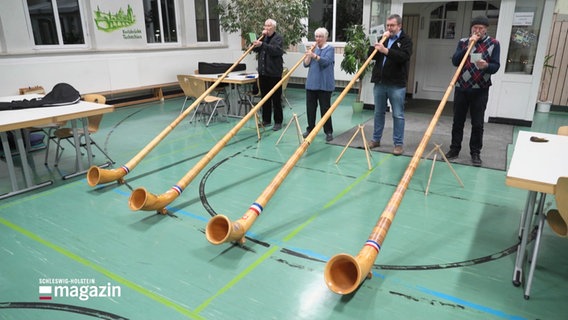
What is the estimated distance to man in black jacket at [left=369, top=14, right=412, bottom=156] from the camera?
4.59 meters

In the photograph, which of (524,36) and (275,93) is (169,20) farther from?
(524,36)

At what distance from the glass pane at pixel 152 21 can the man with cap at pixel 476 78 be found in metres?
7.39

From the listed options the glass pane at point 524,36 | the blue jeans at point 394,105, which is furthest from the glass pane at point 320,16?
the blue jeans at point 394,105

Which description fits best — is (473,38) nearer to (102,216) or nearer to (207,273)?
(207,273)

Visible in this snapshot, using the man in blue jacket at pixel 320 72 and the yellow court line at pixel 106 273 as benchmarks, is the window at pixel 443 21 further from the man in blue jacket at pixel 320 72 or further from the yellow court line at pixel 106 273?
the yellow court line at pixel 106 273

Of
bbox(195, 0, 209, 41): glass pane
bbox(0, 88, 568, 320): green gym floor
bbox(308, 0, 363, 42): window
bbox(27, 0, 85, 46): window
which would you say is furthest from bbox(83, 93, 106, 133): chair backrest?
bbox(308, 0, 363, 42): window

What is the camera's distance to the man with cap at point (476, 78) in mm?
4133

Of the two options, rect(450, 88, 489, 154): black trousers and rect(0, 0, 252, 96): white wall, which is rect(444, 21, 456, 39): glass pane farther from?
rect(0, 0, 252, 96): white wall

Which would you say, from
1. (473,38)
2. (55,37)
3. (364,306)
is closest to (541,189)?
(364,306)

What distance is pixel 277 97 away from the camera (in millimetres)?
6363

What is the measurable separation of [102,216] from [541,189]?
3413 mm

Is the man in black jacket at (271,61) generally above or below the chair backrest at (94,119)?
above

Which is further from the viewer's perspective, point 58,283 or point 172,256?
point 172,256

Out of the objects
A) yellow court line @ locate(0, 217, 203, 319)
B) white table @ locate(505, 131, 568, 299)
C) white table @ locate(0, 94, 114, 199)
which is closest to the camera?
white table @ locate(505, 131, 568, 299)
